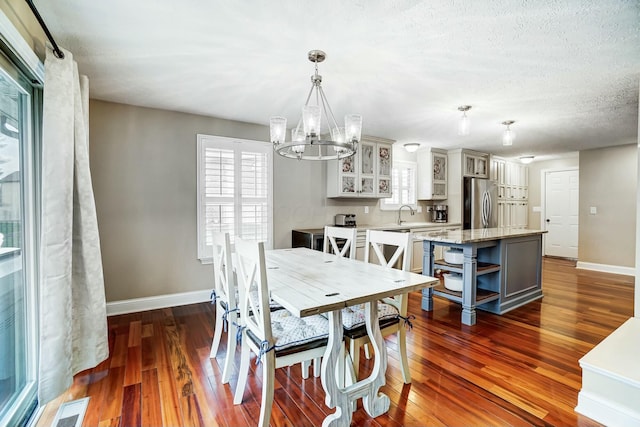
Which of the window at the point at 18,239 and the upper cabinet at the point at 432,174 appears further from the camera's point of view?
the upper cabinet at the point at 432,174

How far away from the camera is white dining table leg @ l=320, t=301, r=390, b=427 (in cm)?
156

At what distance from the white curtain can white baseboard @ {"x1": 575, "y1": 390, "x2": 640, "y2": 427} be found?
294cm

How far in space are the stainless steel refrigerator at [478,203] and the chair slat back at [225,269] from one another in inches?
194

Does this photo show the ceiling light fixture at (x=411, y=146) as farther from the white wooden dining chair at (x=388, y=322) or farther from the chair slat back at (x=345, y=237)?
the white wooden dining chair at (x=388, y=322)

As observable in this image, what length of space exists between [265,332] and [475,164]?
571 cm

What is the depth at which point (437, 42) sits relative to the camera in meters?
2.05

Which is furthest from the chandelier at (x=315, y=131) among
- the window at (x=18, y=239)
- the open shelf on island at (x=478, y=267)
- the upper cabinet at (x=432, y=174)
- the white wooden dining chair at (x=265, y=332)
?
the upper cabinet at (x=432, y=174)

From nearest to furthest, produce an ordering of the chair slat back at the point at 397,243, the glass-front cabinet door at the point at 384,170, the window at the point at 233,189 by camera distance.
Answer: the chair slat back at the point at 397,243
the window at the point at 233,189
the glass-front cabinet door at the point at 384,170

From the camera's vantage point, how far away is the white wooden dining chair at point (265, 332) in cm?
150

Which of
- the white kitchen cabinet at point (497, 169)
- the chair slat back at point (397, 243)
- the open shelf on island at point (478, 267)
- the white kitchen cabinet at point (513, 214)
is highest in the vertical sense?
the white kitchen cabinet at point (497, 169)

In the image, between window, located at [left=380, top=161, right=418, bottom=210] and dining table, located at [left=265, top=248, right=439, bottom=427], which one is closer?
dining table, located at [left=265, top=248, right=439, bottom=427]

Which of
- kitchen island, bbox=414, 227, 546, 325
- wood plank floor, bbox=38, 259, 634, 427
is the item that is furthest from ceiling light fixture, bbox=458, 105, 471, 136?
wood plank floor, bbox=38, 259, 634, 427

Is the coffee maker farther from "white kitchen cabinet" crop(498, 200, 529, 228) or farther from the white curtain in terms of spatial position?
the white curtain

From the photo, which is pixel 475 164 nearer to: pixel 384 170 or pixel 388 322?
pixel 384 170
